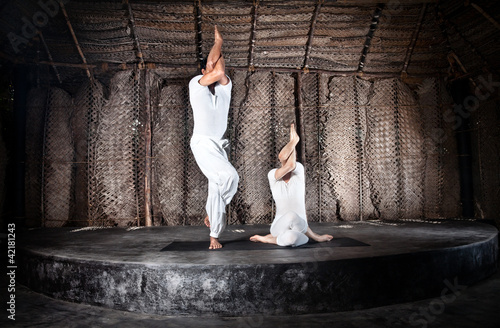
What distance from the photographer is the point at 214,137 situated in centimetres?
323

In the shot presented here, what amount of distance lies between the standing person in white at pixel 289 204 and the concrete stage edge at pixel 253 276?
0.20 meters

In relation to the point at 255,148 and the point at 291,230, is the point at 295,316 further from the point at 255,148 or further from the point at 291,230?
the point at 255,148

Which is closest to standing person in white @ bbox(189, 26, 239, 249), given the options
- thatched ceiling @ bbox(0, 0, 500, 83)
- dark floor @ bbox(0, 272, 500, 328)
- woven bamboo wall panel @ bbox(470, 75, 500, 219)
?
dark floor @ bbox(0, 272, 500, 328)

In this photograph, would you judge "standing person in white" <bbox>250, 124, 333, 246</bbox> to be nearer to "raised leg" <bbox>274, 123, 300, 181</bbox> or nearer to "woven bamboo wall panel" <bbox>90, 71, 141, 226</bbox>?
"raised leg" <bbox>274, 123, 300, 181</bbox>

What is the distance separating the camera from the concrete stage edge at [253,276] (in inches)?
92.1

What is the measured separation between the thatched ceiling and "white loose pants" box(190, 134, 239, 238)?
253 centimetres

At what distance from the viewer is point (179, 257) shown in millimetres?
2619

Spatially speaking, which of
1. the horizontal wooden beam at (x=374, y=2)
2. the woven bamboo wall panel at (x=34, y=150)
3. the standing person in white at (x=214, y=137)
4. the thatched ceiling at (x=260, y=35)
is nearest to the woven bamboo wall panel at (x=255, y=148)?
the thatched ceiling at (x=260, y=35)

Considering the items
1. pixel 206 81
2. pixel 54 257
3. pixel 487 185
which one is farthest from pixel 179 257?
pixel 487 185

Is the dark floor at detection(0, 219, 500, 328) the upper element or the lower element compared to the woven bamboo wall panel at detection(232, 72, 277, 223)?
lower

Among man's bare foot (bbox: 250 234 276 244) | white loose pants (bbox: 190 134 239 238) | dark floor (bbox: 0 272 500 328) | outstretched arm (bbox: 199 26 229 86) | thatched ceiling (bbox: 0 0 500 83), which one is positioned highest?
thatched ceiling (bbox: 0 0 500 83)

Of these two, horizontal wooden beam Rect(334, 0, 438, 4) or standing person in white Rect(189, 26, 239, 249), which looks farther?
horizontal wooden beam Rect(334, 0, 438, 4)

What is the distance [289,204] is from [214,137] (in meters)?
0.96

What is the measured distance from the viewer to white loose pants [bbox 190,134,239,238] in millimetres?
3061
